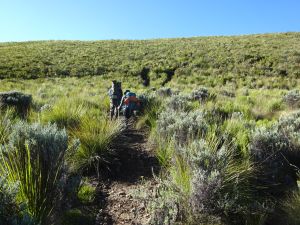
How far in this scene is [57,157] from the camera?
4.35m

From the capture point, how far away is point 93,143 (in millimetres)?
6180

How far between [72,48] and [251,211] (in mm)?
34797

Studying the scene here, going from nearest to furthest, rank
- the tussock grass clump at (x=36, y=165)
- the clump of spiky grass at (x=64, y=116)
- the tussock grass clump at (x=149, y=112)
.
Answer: the tussock grass clump at (x=36, y=165), the clump of spiky grass at (x=64, y=116), the tussock grass clump at (x=149, y=112)

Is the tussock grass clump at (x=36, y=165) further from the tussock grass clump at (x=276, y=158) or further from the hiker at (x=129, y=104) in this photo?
the hiker at (x=129, y=104)

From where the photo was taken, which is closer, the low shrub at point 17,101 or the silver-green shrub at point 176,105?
the silver-green shrub at point 176,105

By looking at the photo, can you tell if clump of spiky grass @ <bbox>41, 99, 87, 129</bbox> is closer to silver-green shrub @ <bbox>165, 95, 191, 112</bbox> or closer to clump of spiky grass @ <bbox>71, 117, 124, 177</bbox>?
clump of spiky grass @ <bbox>71, 117, 124, 177</bbox>

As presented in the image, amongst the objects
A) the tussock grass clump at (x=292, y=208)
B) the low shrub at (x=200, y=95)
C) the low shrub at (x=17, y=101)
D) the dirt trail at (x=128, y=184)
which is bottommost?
the dirt trail at (x=128, y=184)

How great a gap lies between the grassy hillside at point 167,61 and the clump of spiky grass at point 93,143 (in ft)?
51.3

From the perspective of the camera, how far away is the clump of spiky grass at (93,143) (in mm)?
5898

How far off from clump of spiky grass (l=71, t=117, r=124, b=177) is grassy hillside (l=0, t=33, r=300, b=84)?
15.6 meters

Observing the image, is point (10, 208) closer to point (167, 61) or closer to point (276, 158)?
point (276, 158)

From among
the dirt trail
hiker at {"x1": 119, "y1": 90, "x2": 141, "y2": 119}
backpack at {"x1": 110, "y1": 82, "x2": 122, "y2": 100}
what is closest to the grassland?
the dirt trail

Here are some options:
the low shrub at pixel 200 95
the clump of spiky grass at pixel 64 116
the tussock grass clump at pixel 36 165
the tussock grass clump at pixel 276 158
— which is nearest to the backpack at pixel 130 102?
the clump of spiky grass at pixel 64 116

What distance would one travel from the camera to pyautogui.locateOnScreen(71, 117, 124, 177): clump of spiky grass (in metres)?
5.90
